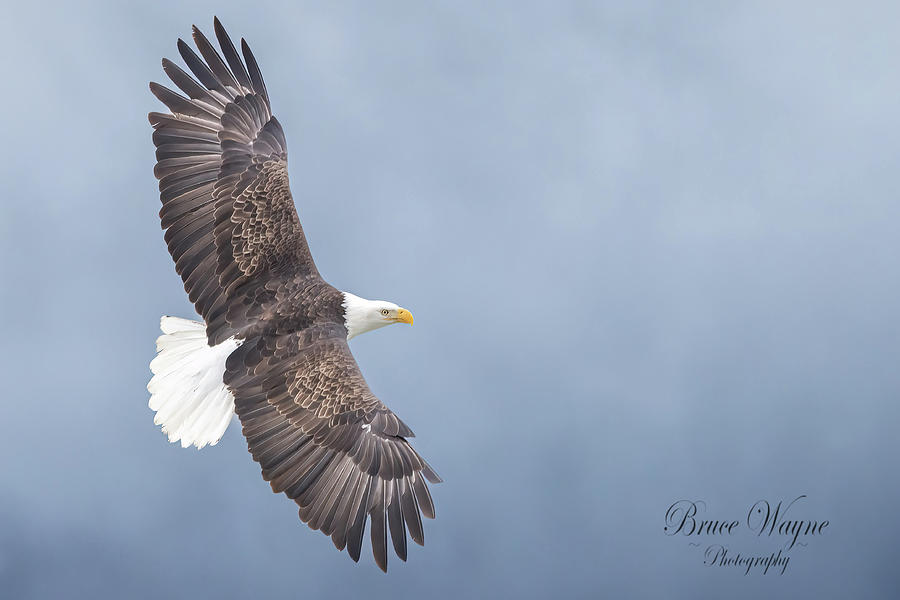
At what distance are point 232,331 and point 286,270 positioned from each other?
73cm

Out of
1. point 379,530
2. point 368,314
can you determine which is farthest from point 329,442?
point 368,314

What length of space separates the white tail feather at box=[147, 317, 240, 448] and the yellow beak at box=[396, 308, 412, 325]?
63.5 inches

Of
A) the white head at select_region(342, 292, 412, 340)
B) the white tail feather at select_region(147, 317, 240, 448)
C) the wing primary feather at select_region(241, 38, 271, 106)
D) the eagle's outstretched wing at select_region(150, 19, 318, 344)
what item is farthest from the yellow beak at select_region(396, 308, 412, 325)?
the wing primary feather at select_region(241, 38, 271, 106)

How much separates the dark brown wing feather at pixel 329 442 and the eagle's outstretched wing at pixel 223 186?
0.58 metres

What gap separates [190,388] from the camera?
31.4 feet

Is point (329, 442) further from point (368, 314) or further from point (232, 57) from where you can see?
point (232, 57)

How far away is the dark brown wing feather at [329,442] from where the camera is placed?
8.77 m

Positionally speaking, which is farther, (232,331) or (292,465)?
(232,331)

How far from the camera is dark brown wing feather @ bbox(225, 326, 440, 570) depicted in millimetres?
8773

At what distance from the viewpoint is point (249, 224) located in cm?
999

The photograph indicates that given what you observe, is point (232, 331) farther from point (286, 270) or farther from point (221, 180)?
point (221, 180)

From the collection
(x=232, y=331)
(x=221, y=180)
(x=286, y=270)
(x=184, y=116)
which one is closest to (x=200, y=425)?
(x=232, y=331)

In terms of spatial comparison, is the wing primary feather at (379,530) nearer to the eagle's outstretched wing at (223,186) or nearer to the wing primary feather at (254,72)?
the eagle's outstretched wing at (223,186)

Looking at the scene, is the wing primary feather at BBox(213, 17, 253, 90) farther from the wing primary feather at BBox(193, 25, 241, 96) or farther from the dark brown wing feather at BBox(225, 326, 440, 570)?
the dark brown wing feather at BBox(225, 326, 440, 570)
